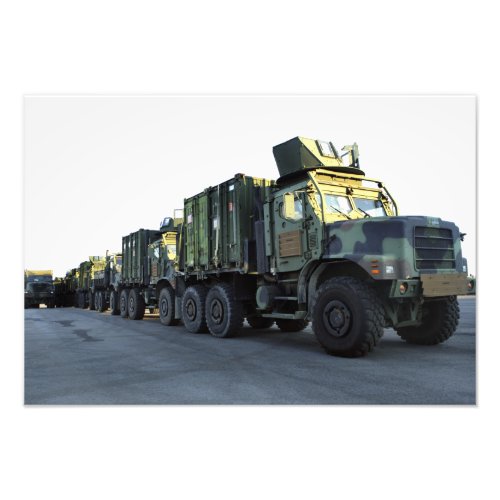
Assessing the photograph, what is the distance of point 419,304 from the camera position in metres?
7.88

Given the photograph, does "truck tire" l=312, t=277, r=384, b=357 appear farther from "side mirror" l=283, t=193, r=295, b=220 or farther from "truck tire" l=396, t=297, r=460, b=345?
"truck tire" l=396, t=297, r=460, b=345

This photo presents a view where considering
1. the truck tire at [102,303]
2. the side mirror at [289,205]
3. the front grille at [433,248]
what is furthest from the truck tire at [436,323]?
the truck tire at [102,303]

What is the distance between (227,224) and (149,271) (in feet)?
21.5

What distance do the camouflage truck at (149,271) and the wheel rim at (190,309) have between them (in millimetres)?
2051

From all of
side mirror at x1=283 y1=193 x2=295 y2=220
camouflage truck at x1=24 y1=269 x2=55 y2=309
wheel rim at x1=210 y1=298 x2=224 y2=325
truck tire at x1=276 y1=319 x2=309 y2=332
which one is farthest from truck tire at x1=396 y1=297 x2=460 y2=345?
camouflage truck at x1=24 y1=269 x2=55 y2=309

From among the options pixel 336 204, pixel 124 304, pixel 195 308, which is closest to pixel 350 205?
pixel 336 204

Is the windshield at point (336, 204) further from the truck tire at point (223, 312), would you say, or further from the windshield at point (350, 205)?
the truck tire at point (223, 312)

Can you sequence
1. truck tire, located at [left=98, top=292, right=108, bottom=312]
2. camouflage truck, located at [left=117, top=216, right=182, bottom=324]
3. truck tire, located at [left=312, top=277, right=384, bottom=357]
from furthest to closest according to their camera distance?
truck tire, located at [left=98, top=292, right=108, bottom=312]
camouflage truck, located at [left=117, top=216, right=182, bottom=324]
truck tire, located at [left=312, top=277, right=384, bottom=357]

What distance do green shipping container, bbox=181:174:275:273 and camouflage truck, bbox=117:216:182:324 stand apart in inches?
97.7

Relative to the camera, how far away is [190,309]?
12133mm

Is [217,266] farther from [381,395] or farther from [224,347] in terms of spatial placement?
[381,395]

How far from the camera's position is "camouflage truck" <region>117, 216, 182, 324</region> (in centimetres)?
1477

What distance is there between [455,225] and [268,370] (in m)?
3.97

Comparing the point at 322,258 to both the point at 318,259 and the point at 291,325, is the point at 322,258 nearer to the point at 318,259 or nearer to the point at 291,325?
the point at 318,259
